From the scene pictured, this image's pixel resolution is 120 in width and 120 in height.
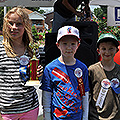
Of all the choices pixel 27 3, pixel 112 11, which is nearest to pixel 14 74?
pixel 112 11

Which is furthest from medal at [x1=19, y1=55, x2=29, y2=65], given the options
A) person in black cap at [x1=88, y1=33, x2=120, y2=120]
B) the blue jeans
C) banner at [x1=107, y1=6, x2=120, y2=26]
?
banner at [x1=107, y1=6, x2=120, y2=26]

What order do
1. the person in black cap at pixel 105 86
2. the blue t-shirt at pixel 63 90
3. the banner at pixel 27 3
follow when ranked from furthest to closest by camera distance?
the banner at pixel 27 3 < the person in black cap at pixel 105 86 < the blue t-shirt at pixel 63 90

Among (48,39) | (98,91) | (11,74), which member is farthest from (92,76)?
(48,39)

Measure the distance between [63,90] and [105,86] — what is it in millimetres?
409

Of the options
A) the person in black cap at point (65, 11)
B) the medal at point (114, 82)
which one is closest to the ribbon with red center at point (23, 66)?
the medal at point (114, 82)

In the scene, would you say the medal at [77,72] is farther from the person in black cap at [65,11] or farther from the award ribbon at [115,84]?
the person in black cap at [65,11]

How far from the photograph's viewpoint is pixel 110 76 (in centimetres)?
190

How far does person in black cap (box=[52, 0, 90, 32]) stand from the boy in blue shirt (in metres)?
1.35

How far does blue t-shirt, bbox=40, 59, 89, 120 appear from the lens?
1.71 m

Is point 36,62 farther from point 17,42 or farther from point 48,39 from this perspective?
point 48,39

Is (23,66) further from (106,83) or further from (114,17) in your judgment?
(114,17)

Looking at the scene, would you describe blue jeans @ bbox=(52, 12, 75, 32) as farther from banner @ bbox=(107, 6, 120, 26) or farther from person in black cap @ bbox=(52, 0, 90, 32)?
banner @ bbox=(107, 6, 120, 26)

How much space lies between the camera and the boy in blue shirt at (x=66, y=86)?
1.71 meters

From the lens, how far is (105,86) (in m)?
1.87
